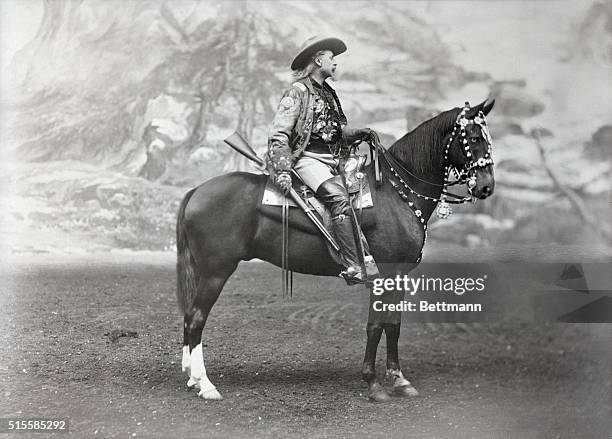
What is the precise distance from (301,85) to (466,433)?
1.90 meters

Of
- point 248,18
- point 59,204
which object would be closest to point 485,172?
point 248,18

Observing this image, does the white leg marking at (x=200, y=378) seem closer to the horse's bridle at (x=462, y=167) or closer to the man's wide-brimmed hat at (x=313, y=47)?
the horse's bridle at (x=462, y=167)

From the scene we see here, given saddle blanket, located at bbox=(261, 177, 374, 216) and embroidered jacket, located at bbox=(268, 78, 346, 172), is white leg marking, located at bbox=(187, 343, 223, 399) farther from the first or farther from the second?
embroidered jacket, located at bbox=(268, 78, 346, 172)

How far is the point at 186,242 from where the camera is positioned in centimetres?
321

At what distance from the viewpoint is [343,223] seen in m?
3.03

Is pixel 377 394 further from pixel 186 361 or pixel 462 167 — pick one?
pixel 462 167

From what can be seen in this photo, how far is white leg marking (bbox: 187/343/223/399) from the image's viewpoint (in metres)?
3.07

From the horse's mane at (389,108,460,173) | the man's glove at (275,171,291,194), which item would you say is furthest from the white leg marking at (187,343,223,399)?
the horse's mane at (389,108,460,173)

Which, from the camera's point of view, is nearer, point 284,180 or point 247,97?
point 284,180

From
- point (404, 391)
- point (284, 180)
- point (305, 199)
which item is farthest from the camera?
point (404, 391)

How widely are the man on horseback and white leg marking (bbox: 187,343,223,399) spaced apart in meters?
0.83

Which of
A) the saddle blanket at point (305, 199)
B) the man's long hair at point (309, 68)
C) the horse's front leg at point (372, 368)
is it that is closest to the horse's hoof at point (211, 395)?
the horse's front leg at point (372, 368)

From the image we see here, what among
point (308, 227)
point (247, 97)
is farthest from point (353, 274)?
point (247, 97)

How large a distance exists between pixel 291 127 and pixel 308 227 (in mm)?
500
